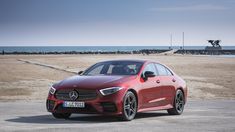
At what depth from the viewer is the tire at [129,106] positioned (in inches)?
565

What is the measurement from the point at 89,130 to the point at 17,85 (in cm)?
1647

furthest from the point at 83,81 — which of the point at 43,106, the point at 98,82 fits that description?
the point at 43,106

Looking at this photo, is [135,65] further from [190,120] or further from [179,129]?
[179,129]

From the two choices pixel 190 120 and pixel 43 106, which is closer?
pixel 190 120

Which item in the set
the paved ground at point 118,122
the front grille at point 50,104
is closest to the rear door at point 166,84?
the paved ground at point 118,122

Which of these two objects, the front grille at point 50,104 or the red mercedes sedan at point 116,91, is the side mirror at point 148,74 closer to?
the red mercedes sedan at point 116,91

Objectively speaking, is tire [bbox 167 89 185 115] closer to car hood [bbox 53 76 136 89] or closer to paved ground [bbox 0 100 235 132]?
paved ground [bbox 0 100 235 132]

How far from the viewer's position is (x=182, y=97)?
17031 millimetres

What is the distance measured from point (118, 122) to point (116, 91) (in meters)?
0.64

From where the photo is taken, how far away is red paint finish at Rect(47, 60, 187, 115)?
14.1 meters

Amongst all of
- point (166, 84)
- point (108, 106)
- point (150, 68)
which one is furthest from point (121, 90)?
point (166, 84)

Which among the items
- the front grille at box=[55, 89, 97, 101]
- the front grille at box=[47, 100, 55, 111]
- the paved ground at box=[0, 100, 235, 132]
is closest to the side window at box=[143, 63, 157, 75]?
the paved ground at box=[0, 100, 235, 132]

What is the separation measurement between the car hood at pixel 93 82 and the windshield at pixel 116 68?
1.72 feet

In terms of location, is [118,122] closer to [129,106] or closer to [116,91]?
[129,106]
